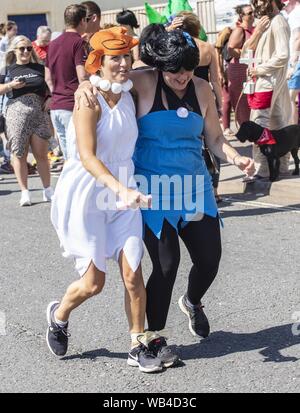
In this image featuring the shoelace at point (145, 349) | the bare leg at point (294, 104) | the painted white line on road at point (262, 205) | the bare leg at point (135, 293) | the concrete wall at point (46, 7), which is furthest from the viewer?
the concrete wall at point (46, 7)

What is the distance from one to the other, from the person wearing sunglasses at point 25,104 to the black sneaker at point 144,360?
5265 millimetres

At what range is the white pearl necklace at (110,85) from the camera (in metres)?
4.67

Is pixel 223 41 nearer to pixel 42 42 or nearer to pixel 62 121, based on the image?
pixel 42 42

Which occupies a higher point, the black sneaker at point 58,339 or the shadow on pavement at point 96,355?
the black sneaker at point 58,339

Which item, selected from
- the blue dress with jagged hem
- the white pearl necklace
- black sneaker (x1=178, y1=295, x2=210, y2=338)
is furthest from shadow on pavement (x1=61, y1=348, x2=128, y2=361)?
the white pearl necklace

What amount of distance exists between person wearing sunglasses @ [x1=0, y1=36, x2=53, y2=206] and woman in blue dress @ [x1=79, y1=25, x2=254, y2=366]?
196 inches

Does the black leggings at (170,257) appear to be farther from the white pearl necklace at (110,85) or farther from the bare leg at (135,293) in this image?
the white pearl necklace at (110,85)

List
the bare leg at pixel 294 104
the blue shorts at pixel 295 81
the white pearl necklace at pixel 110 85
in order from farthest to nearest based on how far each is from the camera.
Result: the bare leg at pixel 294 104 < the blue shorts at pixel 295 81 < the white pearl necklace at pixel 110 85

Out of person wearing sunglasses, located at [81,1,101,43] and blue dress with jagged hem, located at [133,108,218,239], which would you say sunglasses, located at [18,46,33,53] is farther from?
blue dress with jagged hem, located at [133,108,218,239]

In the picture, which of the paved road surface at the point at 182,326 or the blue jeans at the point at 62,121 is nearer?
the paved road surface at the point at 182,326

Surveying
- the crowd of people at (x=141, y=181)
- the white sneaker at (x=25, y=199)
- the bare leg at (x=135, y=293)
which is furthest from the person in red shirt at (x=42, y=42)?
the bare leg at (x=135, y=293)

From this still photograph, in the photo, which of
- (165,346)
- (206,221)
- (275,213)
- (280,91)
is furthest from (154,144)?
(280,91)

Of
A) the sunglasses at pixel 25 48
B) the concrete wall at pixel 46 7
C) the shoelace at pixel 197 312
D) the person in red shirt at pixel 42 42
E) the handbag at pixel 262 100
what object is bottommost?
the concrete wall at pixel 46 7
